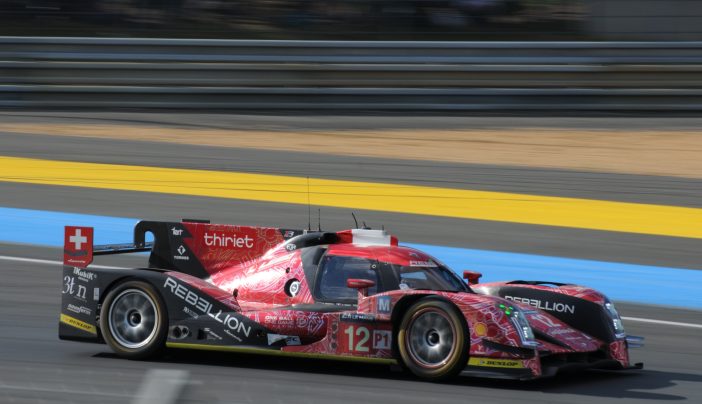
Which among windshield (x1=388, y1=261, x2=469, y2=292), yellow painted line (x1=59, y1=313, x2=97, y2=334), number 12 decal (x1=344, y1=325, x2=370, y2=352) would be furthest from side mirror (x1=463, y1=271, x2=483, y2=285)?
yellow painted line (x1=59, y1=313, x2=97, y2=334)

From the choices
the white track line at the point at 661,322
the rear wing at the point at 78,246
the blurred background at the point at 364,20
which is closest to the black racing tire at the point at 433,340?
the rear wing at the point at 78,246

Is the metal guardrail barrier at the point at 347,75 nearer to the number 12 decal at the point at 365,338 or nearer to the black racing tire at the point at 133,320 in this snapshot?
the black racing tire at the point at 133,320

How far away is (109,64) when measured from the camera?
17.9 metres

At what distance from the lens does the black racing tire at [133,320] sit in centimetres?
711

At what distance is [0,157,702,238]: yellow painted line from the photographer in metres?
13.0

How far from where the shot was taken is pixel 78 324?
7.31 m

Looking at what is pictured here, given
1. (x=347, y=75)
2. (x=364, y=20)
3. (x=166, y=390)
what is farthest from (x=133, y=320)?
(x=364, y=20)

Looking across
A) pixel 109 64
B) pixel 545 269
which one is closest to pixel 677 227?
pixel 545 269

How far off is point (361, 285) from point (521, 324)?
3.16ft

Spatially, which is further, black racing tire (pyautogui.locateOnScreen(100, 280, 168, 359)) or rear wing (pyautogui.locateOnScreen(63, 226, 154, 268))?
rear wing (pyautogui.locateOnScreen(63, 226, 154, 268))

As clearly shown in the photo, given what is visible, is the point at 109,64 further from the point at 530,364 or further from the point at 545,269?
the point at 530,364

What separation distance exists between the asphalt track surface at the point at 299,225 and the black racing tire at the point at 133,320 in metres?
0.10

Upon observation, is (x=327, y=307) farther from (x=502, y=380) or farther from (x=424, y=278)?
(x=502, y=380)

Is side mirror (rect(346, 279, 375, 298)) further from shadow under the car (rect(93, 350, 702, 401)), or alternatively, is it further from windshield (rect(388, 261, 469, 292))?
shadow under the car (rect(93, 350, 702, 401))
